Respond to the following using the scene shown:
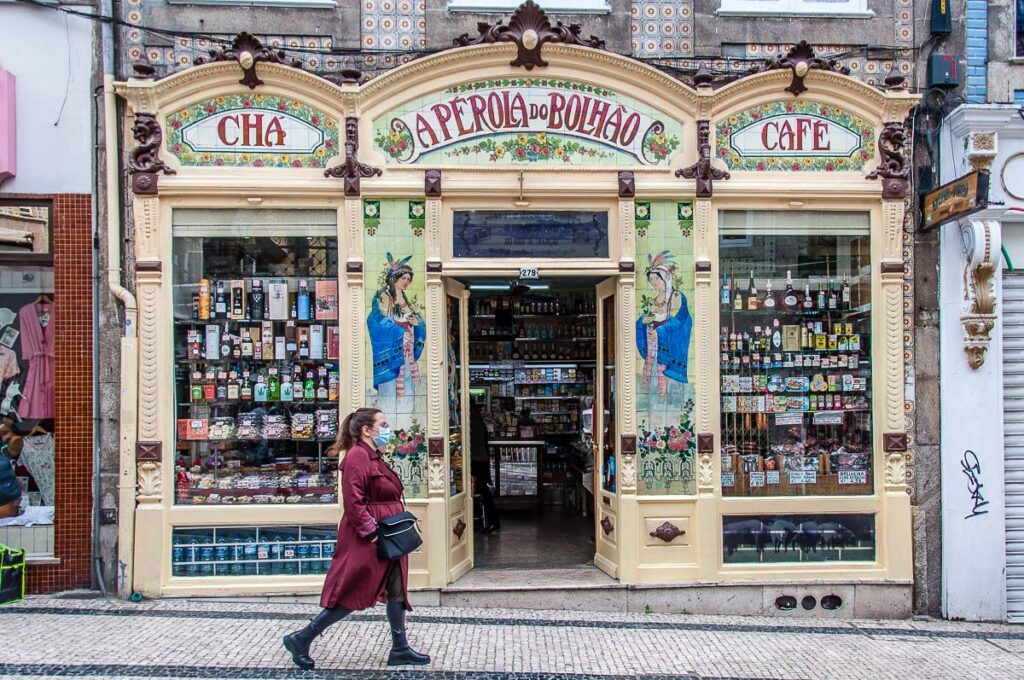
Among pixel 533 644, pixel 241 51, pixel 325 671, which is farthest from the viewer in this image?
pixel 241 51

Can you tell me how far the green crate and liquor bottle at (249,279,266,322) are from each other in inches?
110

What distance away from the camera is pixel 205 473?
7.59 meters

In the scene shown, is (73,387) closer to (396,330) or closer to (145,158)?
(145,158)

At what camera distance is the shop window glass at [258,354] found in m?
7.57

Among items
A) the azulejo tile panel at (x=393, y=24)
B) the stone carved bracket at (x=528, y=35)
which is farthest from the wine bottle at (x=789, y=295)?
the azulejo tile panel at (x=393, y=24)

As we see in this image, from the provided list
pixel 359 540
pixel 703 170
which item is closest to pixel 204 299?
pixel 359 540

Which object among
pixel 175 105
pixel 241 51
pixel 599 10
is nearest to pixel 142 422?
pixel 175 105

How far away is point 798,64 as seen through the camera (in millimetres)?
7535

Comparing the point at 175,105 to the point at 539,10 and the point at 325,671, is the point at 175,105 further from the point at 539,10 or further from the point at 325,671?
the point at 325,671

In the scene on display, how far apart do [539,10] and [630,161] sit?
1510mm

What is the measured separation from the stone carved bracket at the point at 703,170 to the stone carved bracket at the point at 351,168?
2.75 metres

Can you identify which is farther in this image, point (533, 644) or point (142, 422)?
point (142, 422)

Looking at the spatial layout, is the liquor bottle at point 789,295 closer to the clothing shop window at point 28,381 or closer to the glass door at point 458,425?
the glass door at point 458,425

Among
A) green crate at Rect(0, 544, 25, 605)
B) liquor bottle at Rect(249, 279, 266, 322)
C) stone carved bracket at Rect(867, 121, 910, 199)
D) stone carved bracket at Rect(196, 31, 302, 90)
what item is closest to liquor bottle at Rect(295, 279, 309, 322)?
A: liquor bottle at Rect(249, 279, 266, 322)
